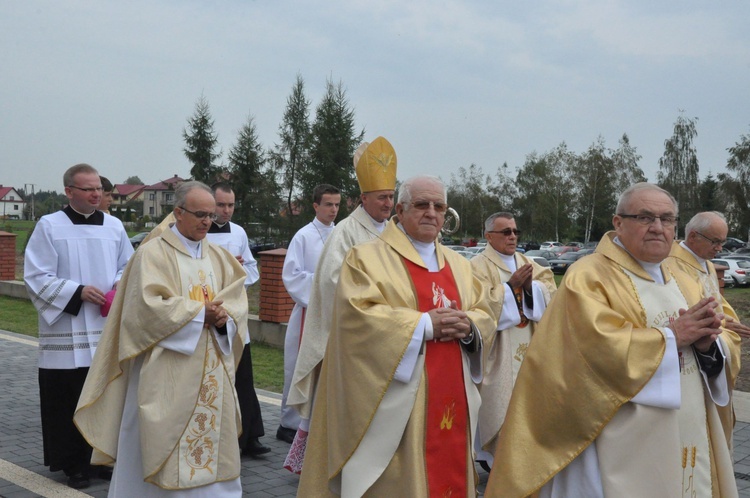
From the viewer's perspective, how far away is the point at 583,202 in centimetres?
5038

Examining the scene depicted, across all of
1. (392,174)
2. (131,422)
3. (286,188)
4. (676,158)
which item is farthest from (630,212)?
(676,158)

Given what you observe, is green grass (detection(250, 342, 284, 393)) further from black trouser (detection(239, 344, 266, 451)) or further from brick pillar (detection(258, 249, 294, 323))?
black trouser (detection(239, 344, 266, 451))

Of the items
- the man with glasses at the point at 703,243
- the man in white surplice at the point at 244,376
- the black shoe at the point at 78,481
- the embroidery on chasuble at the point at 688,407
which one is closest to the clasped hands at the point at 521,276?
the man with glasses at the point at 703,243

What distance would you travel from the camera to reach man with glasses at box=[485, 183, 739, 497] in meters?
3.24

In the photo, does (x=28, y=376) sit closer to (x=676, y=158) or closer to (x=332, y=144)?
(x=332, y=144)

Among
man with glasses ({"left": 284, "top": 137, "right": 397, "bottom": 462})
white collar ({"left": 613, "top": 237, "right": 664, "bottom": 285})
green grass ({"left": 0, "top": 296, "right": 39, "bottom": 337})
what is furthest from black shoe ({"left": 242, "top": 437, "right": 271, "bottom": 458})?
green grass ({"left": 0, "top": 296, "right": 39, "bottom": 337})

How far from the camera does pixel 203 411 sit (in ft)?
15.2

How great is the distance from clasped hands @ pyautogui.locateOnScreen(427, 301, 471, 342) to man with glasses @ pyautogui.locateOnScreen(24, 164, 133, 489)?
9.80ft

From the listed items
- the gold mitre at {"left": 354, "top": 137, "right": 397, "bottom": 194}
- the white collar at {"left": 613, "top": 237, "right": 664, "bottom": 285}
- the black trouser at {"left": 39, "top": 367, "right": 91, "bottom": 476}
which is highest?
the gold mitre at {"left": 354, "top": 137, "right": 397, "bottom": 194}

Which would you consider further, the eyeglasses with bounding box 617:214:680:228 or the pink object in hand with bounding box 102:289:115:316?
the pink object in hand with bounding box 102:289:115:316

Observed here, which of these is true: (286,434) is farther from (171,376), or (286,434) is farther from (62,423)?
(171,376)

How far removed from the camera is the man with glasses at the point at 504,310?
5636mm

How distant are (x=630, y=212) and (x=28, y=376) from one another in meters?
8.19

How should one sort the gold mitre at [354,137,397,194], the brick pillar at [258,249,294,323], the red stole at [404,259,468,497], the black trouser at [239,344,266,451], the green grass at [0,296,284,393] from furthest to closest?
the brick pillar at [258,249,294,323]
the green grass at [0,296,284,393]
the black trouser at [239,344,266,451]
the gold mitre at [354,137,397,194]
the red stole at [404,259,468,497]
